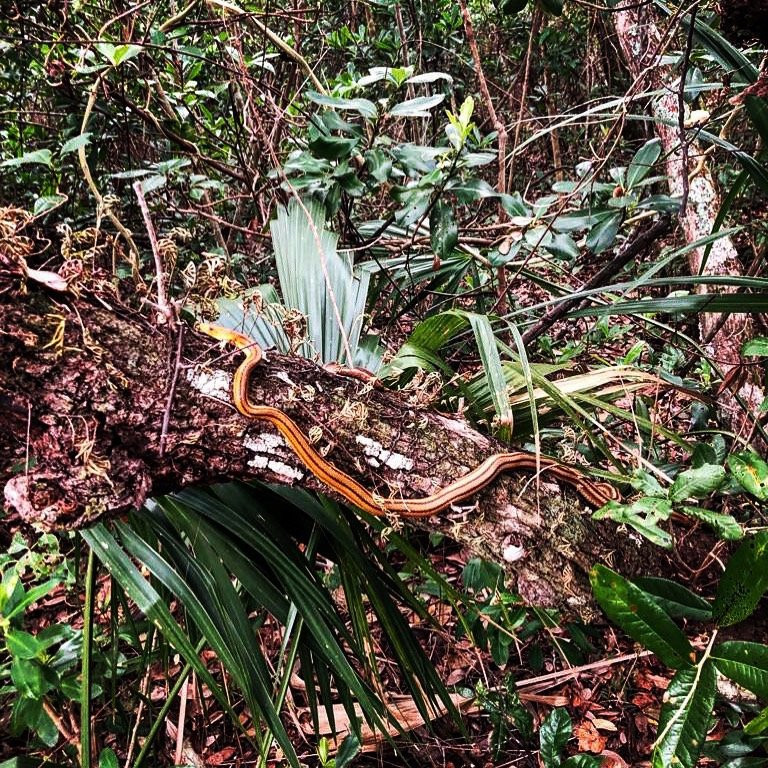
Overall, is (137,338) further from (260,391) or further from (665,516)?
(665,516)

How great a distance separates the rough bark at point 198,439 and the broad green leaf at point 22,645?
387 mm

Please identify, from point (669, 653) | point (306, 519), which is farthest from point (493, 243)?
point (669, 653)

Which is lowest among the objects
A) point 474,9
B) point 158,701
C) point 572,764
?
point 158,701

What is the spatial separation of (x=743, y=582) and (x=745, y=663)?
92mm

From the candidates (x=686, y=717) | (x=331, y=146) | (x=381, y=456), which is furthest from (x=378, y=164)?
(x=686, y=717)

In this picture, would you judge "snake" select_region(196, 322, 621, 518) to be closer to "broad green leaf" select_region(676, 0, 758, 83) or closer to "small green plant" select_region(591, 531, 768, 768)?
"small green plant" select_region(591, 531, 768, 768)

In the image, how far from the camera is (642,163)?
135 cm

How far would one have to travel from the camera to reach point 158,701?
177cm

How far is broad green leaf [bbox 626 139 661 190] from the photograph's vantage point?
4.38 ft

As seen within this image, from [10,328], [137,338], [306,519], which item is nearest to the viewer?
[10,328]

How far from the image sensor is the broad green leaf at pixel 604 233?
1387 millimetres

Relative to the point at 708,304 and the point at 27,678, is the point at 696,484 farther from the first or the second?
the point at 27,678

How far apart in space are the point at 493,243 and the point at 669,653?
122 centimetres

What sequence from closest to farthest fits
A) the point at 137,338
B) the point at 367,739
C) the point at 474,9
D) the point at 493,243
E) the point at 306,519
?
the point at 137,338
the point at 306,519
the point at 367,739
the point at 493,243
the point at 474,9
